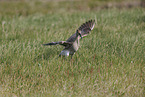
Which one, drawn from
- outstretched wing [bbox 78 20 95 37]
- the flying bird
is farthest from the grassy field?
outstretched wing [bbox 78 20 95 37]

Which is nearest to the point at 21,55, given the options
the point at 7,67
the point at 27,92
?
the point at 7,67

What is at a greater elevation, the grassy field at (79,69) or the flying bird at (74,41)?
the flying bird at (74,41)

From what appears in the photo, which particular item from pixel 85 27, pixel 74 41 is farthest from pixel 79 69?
pixel 85 27

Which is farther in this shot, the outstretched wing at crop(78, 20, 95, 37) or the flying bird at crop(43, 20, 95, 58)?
the outstretched wing at crop(78, 20, 95, 37)

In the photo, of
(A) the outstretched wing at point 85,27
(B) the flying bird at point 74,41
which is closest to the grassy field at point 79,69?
(B) the flying bird at point 74,41

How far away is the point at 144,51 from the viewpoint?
482 cm

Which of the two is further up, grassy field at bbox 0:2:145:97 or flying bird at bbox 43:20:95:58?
flying bird at bbox 43:20:95:58

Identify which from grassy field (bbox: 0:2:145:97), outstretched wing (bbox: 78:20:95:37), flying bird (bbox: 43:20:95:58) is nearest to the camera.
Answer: grassy field (bbox: 0:2:145:97)

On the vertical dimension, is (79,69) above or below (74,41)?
below

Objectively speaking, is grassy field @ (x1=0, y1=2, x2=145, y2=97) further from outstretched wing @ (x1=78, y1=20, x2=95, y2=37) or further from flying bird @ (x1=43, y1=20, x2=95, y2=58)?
outstretched wing @ (x1=78, y1=20, x2=95, y2=37)

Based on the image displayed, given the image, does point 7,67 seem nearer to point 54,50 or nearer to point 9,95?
point 9,95

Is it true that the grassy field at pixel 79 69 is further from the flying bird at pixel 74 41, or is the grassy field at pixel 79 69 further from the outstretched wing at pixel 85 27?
the outstretched wing at pixel 85 27

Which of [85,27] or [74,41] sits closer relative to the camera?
[74,41]

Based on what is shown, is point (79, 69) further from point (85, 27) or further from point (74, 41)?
point (85, 27)
